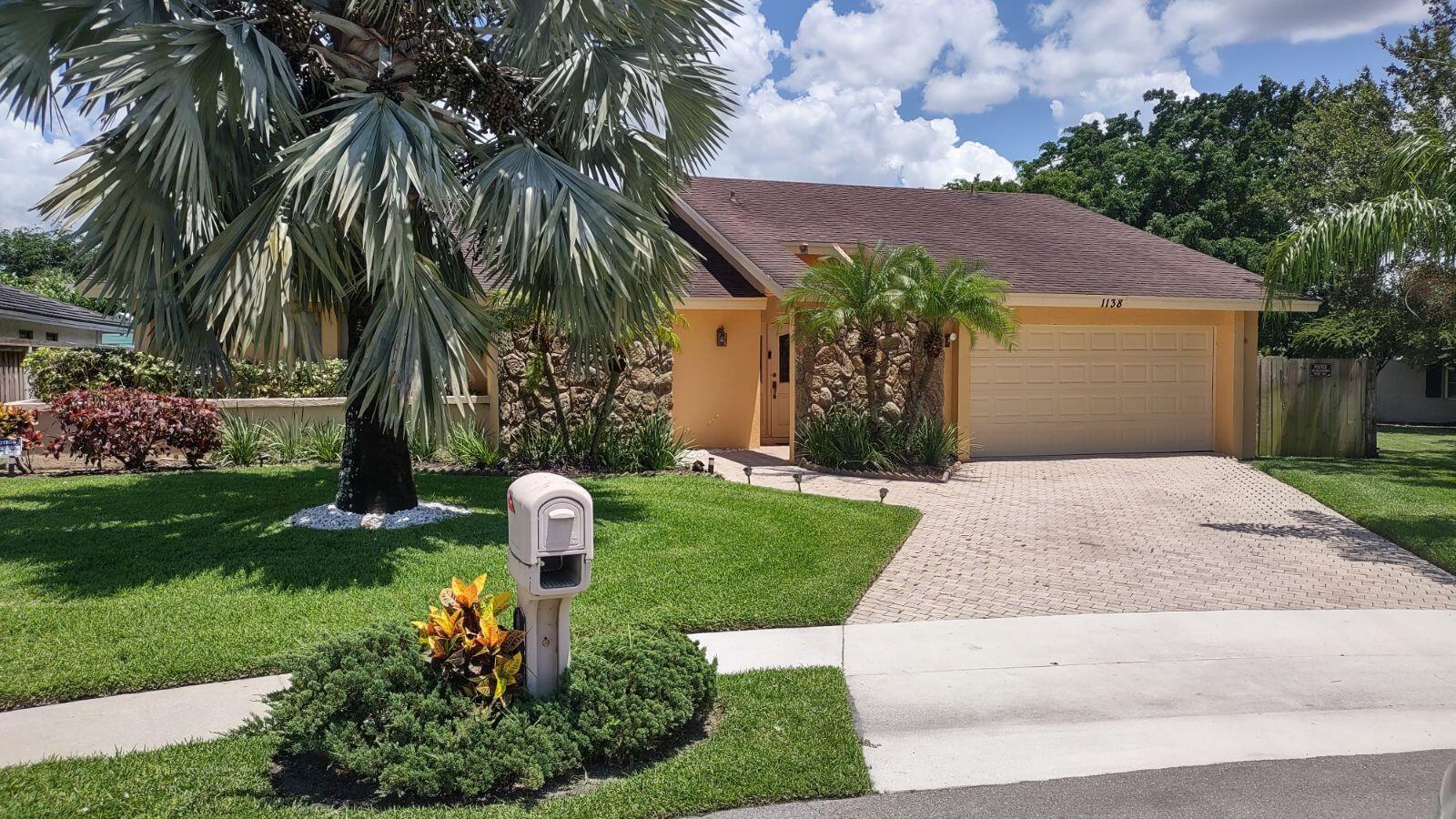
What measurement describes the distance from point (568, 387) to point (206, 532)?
6.07 meters

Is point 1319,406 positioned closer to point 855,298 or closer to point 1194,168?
point 855,298

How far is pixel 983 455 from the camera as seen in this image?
16281 mm

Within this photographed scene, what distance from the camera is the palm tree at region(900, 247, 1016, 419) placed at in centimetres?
1368

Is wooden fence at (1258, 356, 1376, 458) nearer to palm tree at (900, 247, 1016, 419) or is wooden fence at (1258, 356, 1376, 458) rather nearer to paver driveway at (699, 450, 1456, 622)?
paver driveway at (699, 450, 1456, 622)

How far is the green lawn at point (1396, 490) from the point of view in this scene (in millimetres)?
9977

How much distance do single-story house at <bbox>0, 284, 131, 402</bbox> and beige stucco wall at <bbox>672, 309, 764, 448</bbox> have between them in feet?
33.5

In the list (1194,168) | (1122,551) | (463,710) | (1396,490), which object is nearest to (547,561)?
(463,710)

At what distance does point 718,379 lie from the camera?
1695 cm

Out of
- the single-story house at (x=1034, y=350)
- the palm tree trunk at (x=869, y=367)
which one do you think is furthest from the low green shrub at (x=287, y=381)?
the palm tree trunk at (x=869, y=367)

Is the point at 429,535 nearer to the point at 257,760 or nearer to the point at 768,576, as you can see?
the point at 768,576

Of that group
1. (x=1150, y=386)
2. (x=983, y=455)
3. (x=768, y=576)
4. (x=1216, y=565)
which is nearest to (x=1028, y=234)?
(x=1150, y=386)

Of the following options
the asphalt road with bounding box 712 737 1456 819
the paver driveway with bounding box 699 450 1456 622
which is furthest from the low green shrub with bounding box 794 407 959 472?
the asphalt road with bounding box 712 737 1456 819

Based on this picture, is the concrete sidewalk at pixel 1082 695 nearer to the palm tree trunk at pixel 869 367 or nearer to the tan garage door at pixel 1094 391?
the palm tree trunk at pixel 869 367

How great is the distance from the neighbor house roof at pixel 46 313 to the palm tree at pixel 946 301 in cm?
1491
